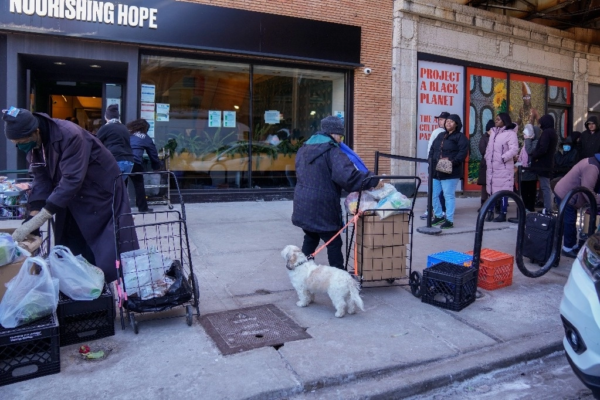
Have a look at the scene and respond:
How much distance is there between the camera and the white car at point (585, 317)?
109 inches

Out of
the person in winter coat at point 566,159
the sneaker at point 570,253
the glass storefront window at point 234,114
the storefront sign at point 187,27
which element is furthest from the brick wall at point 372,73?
the sneaker at point 570,253

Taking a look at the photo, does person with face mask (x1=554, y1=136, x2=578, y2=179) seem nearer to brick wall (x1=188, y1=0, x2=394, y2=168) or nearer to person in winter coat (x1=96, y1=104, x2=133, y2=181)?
brick wall (x1=188, y1=0, x2=394, y2=168)

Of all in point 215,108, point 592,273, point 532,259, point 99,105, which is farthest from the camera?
point 99,105

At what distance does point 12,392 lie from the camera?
320cm

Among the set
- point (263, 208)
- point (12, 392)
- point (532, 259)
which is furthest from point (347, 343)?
point (263, 208)

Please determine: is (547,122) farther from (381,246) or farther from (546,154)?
(381,246)

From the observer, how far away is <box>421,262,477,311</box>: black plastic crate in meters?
4.76

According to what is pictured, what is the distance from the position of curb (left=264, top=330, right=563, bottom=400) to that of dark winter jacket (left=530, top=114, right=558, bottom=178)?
21.1 feet

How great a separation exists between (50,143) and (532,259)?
5.52 m

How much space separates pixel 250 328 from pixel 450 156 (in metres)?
5.61

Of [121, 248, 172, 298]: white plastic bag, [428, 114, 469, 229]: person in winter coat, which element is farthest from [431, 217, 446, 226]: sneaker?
[121, 248, 172, 298]: white plastic bag

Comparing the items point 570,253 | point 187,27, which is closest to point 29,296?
point 570,253

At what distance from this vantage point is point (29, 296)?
3.44 metres

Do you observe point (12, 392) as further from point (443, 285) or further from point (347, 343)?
point (443, 285)
